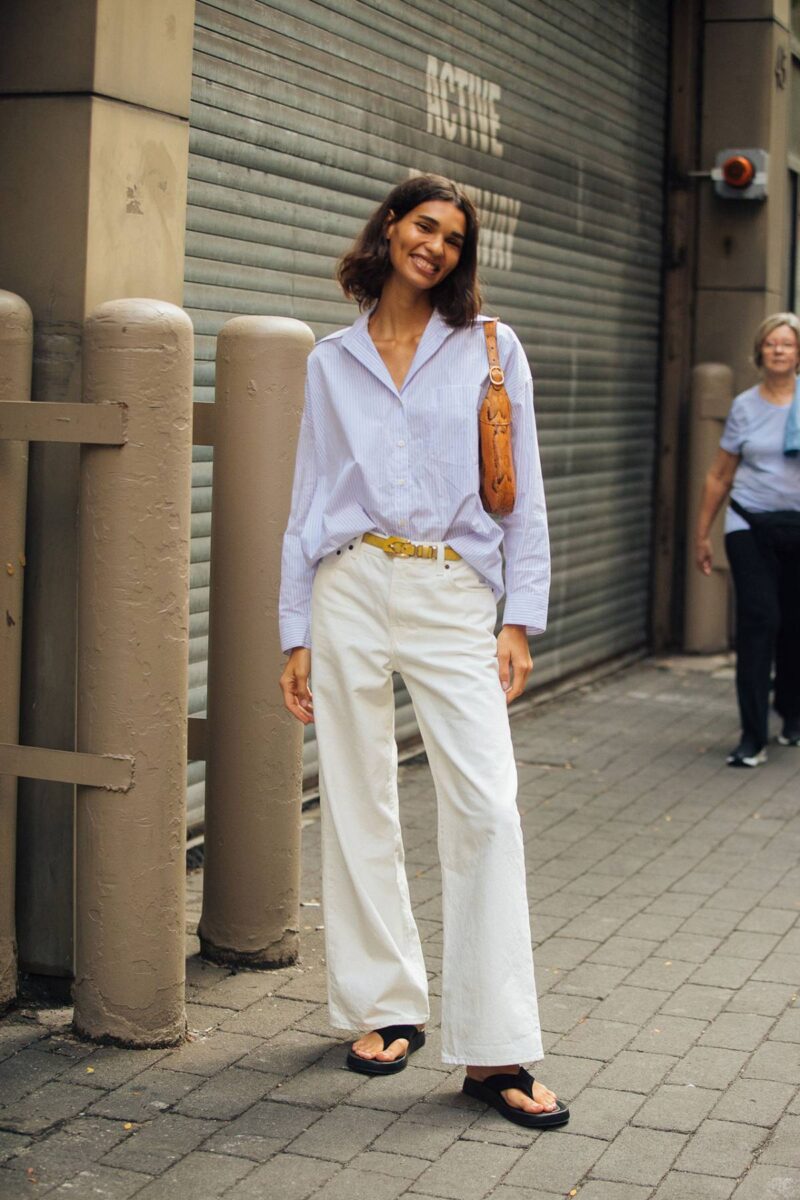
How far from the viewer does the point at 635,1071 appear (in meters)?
4.43

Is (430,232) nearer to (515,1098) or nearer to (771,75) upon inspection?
(515,1098)

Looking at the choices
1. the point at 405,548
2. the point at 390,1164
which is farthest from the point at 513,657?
the point at 390,1164

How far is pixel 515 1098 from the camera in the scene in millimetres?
4086

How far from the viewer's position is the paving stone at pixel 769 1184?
147 inches

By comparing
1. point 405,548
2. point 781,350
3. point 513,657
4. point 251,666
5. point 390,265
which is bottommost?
point 251,666

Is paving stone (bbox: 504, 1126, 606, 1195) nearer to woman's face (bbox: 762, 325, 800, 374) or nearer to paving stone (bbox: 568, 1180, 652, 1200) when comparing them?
paving stone (bbox: 568, 1180, 652, 1200)

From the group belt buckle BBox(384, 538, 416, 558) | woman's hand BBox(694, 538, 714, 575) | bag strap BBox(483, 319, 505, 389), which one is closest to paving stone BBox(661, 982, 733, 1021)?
belt buckle BBox(384, 538, 416, 558)

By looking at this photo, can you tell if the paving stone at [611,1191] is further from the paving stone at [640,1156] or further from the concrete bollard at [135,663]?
the concrete bollard at [135,663]

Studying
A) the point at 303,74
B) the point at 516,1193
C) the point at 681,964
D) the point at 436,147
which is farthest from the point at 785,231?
the point at 516,1193

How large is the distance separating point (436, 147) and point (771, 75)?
4035mm

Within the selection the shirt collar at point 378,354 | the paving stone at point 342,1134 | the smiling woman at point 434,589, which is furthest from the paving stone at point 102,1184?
the shirt collar at point 378,354

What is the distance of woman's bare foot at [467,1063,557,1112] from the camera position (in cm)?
407

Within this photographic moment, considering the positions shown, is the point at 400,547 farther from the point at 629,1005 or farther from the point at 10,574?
the point at 629,1005

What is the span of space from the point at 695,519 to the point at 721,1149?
7604mm
